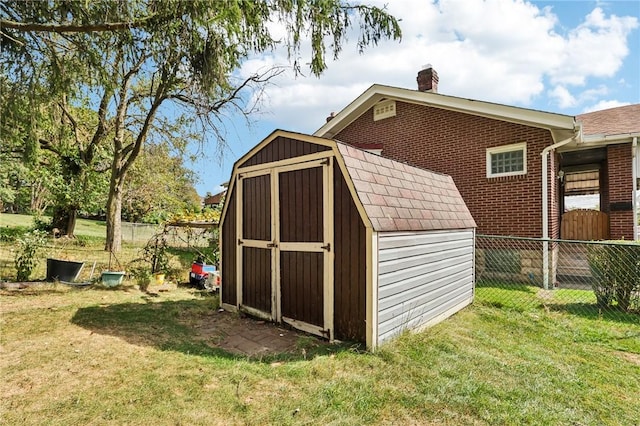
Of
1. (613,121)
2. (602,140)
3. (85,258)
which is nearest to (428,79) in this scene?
(602,140)

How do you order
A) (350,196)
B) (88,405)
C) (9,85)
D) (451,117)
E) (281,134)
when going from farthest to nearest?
1. (451,117)
2. (9,85)
3. (281,134)
4. (350,196)
5. (88,405)

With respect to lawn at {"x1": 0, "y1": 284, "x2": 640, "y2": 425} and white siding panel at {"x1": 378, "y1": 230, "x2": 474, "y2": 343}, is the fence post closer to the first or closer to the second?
lawn at {"x1": 0, "y1": 284, "x2": 640, "y2": 425}

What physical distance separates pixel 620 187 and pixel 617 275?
425cm

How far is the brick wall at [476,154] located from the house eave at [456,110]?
244 millimetres

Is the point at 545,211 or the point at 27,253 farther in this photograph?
the point at 545,211

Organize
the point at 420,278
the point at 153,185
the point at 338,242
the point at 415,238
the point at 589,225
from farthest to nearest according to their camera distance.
Result: the point at 153,185
the point at 589,225
the point at 420,278
the point at 415,238
the point at 338,242

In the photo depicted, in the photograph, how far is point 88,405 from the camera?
2.45 m

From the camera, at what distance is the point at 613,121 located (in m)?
9.27

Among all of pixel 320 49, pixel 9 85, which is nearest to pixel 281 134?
pixel 320 49

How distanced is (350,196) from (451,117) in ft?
22.0

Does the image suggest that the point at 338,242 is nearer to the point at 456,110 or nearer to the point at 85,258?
the point at 456,110

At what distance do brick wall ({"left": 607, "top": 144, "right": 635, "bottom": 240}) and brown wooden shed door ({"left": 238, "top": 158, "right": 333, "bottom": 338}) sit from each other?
Answer: 8367 millimetres

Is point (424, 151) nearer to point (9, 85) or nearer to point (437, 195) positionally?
point (437, 195)

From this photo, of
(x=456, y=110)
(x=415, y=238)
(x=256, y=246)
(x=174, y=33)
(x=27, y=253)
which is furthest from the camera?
(x=456, y=110)
